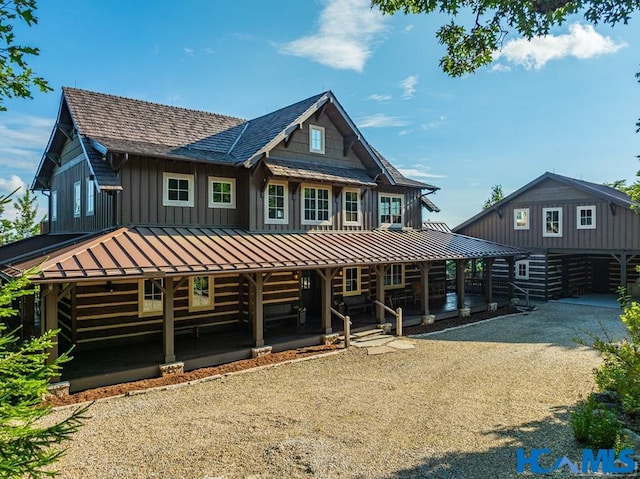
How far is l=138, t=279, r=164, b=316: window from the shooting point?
38.6ft

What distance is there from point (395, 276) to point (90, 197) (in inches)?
502

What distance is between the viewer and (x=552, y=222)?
21969mm

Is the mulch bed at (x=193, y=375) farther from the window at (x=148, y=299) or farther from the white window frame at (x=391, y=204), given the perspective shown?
the white window frame at (x=391, y=204)

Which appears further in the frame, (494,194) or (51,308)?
(494,194)

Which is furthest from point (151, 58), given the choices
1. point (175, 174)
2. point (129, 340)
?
point (129, 340)

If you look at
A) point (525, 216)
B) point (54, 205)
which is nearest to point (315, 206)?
point (54, 205)

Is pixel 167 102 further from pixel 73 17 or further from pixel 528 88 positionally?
pixel 528 88

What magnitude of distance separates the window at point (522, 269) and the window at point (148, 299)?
64.9ft

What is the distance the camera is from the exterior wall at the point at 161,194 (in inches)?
461

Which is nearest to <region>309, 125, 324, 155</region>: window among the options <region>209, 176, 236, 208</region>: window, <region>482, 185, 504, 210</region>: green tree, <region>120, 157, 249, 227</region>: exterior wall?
<region>120, 157, 249, 227</region>: exterior wall

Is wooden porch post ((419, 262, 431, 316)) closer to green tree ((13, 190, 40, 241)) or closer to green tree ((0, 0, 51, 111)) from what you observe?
green tree ((0, 0, 51, 111))

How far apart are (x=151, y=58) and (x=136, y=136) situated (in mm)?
3444

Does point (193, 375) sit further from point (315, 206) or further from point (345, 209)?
point (345, 209)

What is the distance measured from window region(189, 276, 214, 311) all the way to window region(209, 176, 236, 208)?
2513mm
